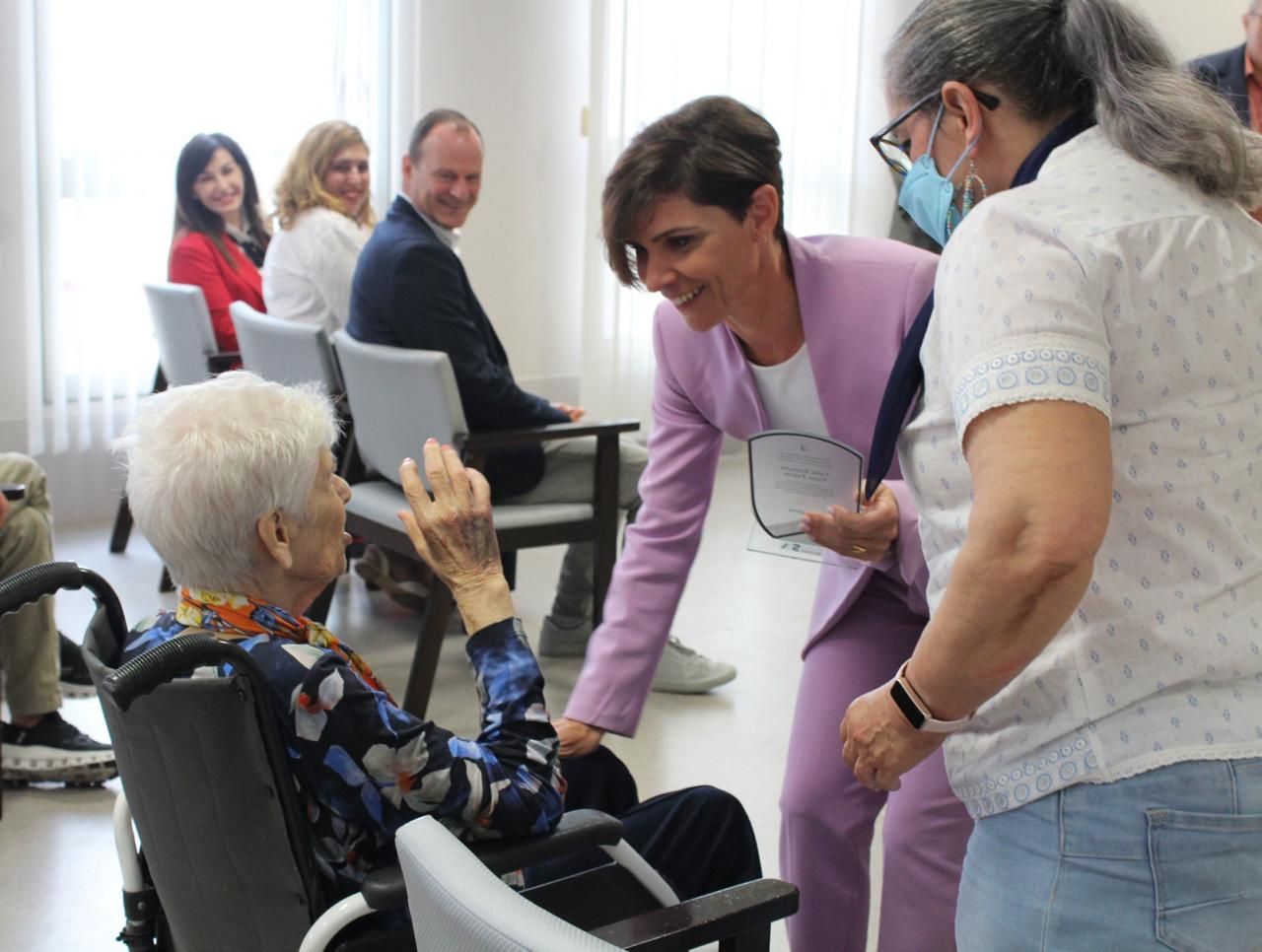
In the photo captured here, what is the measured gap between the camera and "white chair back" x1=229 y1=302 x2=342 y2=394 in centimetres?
349

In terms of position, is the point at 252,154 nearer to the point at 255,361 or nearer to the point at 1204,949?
the point at 255,361

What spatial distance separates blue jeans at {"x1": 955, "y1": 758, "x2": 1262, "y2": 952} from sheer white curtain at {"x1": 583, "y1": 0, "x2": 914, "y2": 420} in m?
4.95

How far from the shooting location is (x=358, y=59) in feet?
17.4

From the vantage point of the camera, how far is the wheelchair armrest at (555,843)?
148cm

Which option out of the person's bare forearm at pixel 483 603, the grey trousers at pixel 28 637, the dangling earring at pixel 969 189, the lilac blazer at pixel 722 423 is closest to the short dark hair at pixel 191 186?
the grey trousers at pixel 28 637

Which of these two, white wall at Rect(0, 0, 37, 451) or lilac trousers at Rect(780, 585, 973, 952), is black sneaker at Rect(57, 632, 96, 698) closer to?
white wall at Rect(0, 0, 37, 451)

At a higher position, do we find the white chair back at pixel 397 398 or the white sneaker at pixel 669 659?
the white chair back at pixel 397 398

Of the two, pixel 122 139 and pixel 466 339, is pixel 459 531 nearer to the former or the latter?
pixel 466 339

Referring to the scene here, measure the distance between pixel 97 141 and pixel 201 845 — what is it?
12.8ft

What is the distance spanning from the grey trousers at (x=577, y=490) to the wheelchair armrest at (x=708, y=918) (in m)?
1.94

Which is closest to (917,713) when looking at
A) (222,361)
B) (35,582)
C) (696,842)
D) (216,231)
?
(696,842)

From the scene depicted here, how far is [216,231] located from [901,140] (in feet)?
11.6

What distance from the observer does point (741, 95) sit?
20.4 feet

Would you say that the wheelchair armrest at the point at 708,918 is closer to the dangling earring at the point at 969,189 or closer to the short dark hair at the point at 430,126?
the dangling earring at the point at 969,189
